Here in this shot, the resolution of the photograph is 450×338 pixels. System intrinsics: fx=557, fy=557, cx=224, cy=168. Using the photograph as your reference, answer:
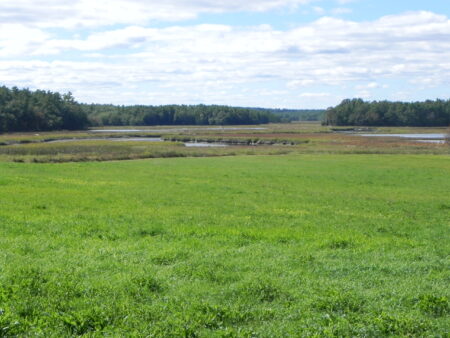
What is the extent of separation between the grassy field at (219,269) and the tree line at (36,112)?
121m

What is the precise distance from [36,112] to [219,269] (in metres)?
140

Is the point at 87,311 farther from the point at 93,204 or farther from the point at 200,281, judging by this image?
the point at 93,204

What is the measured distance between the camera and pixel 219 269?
10.1 metres

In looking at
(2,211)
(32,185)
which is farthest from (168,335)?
(32,185)

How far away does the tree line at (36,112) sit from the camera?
133000 millimetres

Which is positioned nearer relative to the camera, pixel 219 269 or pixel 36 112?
pixel 219 269

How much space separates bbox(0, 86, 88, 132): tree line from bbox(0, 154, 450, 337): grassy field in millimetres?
120741

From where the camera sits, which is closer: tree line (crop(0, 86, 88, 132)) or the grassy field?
the grassy field

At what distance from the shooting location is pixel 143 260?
35.7 ft

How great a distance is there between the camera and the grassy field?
25.1 feet

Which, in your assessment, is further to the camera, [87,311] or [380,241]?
[380,241]

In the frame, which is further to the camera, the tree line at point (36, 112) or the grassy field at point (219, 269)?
the tree line at point (36, 112)

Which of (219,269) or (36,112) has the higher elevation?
(36,112)

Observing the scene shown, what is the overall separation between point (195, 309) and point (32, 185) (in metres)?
20.6
